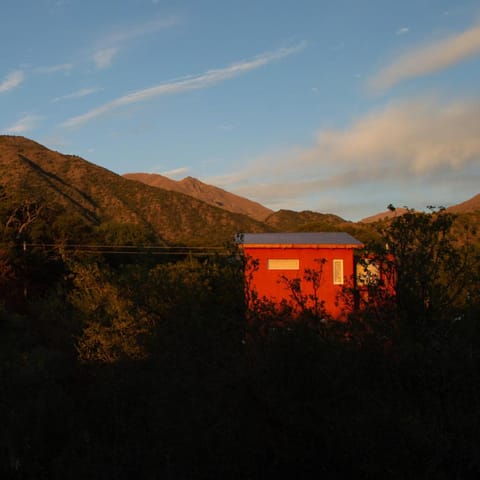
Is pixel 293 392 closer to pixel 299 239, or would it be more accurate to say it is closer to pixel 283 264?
pixel 283 264

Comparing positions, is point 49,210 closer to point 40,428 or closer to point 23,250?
point 23,250

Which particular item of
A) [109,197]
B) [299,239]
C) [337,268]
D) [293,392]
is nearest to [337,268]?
[337,268]

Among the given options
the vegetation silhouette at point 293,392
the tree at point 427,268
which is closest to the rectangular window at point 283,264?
the vegetation silhouette at point 293,392

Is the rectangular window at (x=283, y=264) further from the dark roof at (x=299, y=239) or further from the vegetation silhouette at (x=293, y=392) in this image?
the vegetation silhouette at (x=293, y=392)

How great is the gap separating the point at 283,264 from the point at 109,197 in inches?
3162

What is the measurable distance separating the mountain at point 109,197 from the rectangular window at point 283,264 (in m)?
57.1

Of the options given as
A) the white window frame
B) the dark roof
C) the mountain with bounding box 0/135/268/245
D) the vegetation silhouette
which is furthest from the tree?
the mountain with bounding box 0/135/268/245

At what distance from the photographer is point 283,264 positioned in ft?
83.4

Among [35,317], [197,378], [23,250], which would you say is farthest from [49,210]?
[197,378]

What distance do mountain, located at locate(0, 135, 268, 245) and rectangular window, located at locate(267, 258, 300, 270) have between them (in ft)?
187

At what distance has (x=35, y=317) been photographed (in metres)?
29.0

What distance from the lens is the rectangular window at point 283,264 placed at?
2530cm

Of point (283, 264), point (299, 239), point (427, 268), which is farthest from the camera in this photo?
point (299, 239)

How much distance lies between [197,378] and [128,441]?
192 centimetres
